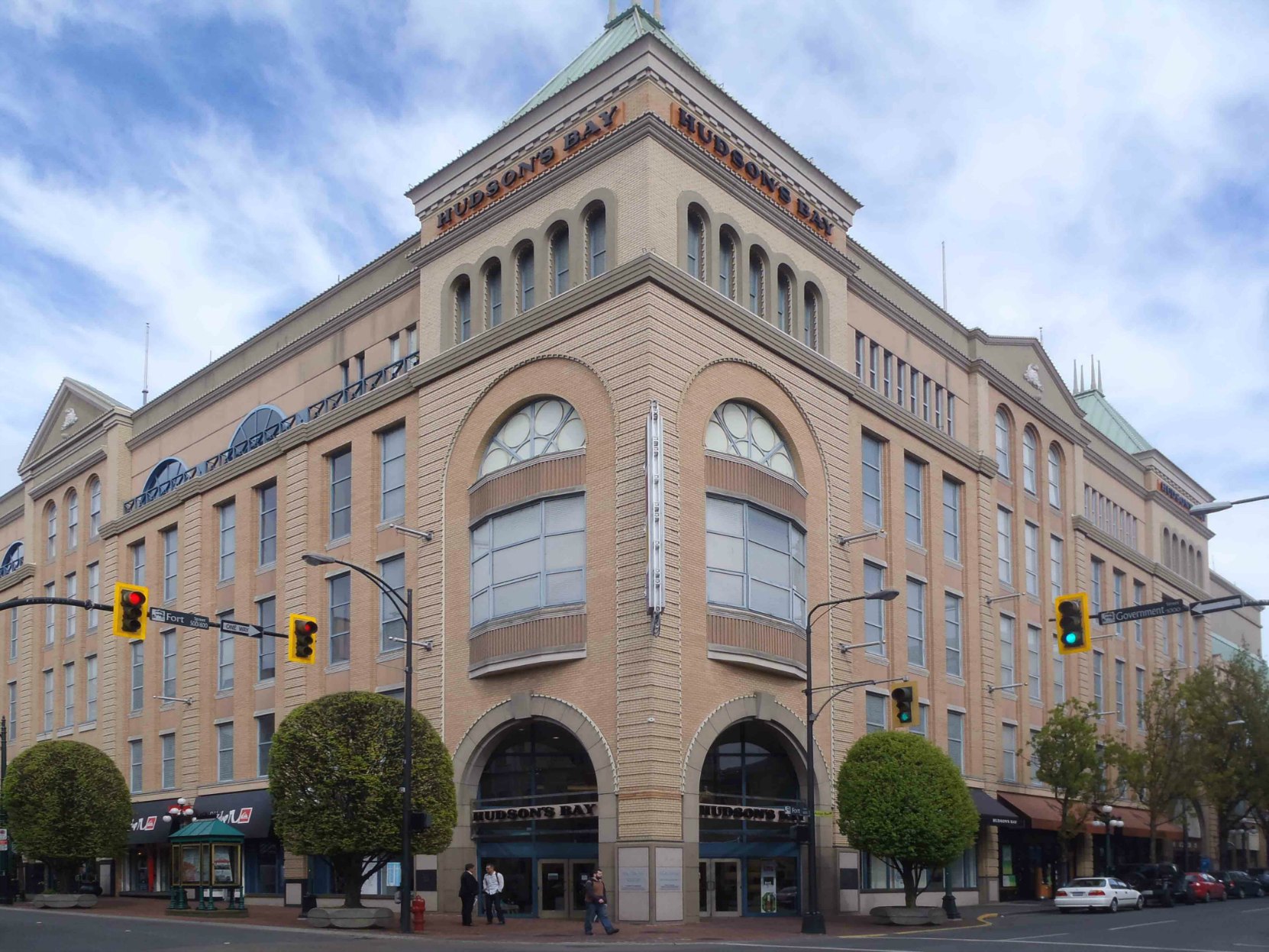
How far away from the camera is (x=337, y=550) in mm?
51688

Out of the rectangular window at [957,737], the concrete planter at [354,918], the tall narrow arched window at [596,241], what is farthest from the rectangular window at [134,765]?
the rectangular window at [957,737]

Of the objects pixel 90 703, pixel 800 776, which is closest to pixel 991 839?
pixel 800 776

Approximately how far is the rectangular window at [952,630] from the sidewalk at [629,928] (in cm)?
958

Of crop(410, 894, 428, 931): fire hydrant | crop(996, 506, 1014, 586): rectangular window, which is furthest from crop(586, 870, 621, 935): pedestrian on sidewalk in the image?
crop(996, 506, 1014, 586): rectangular window

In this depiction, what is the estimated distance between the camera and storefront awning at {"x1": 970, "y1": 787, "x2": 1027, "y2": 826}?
51531 millimetres

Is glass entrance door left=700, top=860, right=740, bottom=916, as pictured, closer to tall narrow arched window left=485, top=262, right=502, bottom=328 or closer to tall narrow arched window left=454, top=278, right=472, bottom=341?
tall narrow arched window left=485, top=262, right=502, bottom=328

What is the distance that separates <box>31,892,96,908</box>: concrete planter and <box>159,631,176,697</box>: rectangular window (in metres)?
12.0

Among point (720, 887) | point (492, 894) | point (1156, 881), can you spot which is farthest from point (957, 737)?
point (492, 894)

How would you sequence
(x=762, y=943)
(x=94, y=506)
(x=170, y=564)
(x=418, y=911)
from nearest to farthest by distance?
1. (x=762, y=943)
2. (x=418, y=911)
3. (x=170, y=564)
4. (x=94, y=506)

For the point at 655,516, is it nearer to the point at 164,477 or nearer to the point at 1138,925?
the point at 1138,925

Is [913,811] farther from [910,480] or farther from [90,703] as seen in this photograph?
[90,703]

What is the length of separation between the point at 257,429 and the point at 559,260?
2007 centimetres

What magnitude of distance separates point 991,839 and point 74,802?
3373 cm

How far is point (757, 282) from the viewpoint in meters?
45.4
